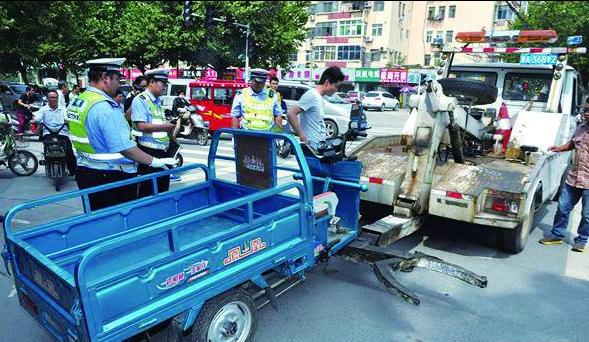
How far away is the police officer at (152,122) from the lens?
14.3 ft

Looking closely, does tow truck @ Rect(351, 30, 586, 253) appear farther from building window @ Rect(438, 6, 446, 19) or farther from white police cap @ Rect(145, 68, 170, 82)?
building window @ Rect(438, 6, 446, 19)

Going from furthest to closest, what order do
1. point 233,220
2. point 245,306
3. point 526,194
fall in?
point 526,194
point 233,220
point 245,306

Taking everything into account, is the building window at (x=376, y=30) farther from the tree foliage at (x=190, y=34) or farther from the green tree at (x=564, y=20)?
the green tree at (x=564, y=20)

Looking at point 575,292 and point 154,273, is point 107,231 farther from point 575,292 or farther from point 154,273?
point 575,292

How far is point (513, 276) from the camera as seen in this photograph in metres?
4.17

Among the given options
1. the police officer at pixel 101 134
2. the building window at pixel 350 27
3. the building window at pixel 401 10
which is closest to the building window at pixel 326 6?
the building window at pixel 350 27

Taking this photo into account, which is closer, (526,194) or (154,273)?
(154,273)

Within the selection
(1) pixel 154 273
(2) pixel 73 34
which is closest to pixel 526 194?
(1) pixel 154 273

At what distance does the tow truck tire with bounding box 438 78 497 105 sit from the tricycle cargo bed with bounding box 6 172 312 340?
2.55m

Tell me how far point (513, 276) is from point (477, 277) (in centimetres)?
103

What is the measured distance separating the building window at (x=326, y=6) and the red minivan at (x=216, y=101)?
3555 centimetres

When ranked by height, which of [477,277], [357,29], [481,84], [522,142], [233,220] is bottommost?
[477,277]

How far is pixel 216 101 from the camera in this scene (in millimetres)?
13500

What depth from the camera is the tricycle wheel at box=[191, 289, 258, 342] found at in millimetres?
2553
